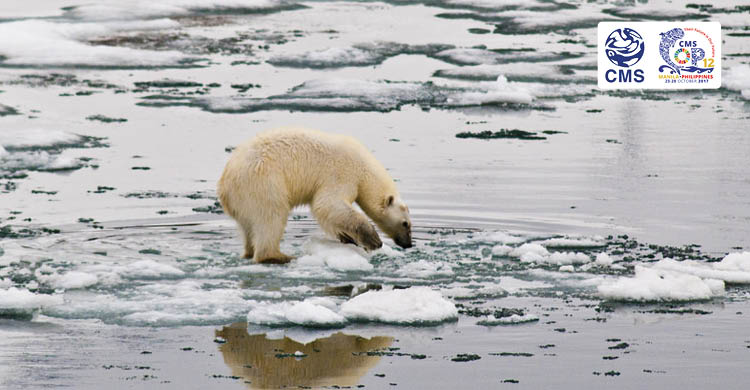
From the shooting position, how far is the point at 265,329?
7.34 meters

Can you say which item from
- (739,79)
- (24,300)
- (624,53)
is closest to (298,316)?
(24,300)

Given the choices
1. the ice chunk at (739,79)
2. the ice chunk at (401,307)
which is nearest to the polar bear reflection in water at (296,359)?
the ice chunk at (401,307)

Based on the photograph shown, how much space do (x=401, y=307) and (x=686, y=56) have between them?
1342 centimetres

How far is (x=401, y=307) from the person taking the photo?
7.57m

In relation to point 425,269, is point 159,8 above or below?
above

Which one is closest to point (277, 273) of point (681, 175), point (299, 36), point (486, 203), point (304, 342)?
point (304, 342)

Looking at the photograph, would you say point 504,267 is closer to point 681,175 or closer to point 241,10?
point 681,175

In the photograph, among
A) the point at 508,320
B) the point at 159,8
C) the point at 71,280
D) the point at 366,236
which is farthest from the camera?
the point at 159,8

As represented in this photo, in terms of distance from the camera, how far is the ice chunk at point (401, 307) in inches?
294

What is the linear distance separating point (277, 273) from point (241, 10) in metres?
18.2

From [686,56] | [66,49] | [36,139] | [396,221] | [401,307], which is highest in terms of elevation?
[66,49]

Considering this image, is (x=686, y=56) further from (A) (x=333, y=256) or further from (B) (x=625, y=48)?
(A) (x=333, y=256)

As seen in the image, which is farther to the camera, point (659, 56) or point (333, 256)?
point (659, 56)

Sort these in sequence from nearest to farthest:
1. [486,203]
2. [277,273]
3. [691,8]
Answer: [277,273]
[486,203]
[691,8]
